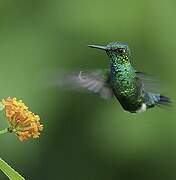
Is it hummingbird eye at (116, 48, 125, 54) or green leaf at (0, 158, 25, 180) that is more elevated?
hummingbird eye at (116, 48, 125, 54)

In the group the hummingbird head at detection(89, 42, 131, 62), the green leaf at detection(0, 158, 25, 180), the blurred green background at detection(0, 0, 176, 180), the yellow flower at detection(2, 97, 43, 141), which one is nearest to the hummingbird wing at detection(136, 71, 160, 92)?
the hummingbird head at detection(89, 42, 131, 62)

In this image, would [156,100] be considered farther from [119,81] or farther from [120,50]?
[120,50]

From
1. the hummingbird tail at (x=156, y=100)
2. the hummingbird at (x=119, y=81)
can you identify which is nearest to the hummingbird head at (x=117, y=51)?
the hummingbird at (x=119, y=81)

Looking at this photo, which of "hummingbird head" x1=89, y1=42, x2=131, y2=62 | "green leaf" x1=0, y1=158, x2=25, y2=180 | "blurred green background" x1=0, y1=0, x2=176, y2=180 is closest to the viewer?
"green leaf" x1=0, y1=158, x2=25, y2=180

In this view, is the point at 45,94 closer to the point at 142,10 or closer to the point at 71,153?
the point at 71,153

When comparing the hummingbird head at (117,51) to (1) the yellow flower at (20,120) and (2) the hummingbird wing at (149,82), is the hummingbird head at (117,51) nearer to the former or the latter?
(2) the hummingbird wing at (149,82)

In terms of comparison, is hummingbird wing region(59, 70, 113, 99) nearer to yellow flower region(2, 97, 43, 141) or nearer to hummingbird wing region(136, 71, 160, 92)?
hummingbird wing region(136, 71, 160, 92)

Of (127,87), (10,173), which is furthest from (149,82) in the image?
(10,173)
